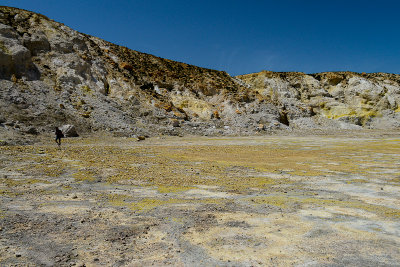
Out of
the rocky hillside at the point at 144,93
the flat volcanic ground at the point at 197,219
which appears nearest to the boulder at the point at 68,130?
the rocky hillside at the point at 144,93

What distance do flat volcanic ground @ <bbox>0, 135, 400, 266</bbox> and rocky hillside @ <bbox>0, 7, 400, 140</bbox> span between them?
18065 millimetres

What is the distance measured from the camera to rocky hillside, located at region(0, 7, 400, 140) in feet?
92.3

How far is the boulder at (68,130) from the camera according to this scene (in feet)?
80.4

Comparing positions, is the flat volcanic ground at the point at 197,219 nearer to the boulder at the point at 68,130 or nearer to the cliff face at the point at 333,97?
the boulder at the point at 68,130

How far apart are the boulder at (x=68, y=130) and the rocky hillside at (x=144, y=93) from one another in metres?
1.19

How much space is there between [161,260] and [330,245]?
2.46 meters

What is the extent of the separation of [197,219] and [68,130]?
22797mm

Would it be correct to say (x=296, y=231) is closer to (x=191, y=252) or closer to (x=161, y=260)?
(x=191, y=252)

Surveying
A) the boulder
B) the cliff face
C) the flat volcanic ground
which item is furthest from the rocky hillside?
the flat volcanic ground

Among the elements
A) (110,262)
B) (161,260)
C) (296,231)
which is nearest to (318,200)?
(296,231)

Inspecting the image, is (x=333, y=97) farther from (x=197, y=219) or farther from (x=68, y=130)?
(x=197, y=219)

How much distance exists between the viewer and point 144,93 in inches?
1569

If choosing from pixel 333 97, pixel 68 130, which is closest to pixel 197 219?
pixel 68 130

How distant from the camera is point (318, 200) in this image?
6500mm
